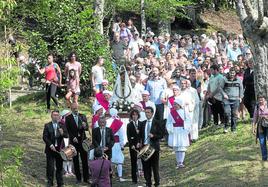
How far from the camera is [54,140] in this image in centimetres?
1684

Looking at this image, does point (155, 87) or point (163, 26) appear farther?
point (163, 26)

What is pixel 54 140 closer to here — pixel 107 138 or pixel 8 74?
pixel 107 138

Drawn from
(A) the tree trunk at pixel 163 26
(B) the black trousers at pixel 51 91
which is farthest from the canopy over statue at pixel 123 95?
(A) the tree trunk at pixel 163 26

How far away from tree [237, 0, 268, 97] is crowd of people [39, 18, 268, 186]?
85 centimetres

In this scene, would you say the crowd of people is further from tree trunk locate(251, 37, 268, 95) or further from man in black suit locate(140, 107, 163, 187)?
tree trunk locate(251, 37, 268, 95)

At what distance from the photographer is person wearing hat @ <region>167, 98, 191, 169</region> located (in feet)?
61.9

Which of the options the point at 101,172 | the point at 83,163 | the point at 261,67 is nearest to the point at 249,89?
the point at 261,67

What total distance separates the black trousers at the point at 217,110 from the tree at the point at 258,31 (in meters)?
2.25

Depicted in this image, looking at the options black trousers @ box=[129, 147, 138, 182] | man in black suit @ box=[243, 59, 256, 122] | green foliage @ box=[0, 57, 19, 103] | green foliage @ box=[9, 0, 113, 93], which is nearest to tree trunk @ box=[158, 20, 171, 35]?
green foliage @ box=[9, 0, 113, 93]

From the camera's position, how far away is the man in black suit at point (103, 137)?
17.0m

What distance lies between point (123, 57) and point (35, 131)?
7.70 m

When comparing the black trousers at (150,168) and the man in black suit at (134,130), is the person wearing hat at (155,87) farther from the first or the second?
the black trousers at (150,168)

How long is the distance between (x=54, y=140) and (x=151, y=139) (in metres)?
2.15

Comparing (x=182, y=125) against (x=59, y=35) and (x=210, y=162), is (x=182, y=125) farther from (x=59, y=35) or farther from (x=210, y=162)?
(x=59, y=35)
